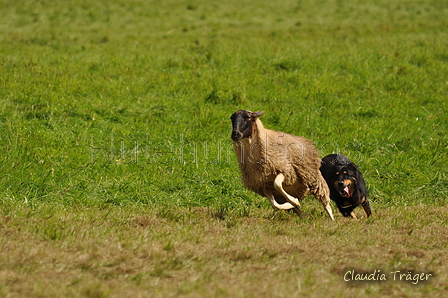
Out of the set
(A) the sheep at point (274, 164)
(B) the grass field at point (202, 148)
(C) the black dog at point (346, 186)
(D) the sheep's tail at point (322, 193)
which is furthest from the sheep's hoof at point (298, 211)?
(C) the black dog at point (346, 186)

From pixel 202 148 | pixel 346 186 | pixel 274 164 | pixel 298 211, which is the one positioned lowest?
pixel 298 211

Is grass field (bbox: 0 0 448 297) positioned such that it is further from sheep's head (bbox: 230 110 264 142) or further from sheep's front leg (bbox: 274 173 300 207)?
sheep's head (bbox: 230 110 264 142)

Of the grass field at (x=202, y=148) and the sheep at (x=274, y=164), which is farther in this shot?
the sheep at (x=274, y=164)

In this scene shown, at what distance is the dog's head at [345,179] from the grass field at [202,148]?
1.60 ft

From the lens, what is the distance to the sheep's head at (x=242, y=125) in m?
7.27

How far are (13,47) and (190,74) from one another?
5.80 metres

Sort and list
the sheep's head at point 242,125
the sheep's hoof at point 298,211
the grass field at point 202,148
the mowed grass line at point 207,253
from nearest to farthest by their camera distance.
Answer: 1. the mowed grass line at point 207,253
2. the grass field at point 202,148
3. the sheep's head at point 242,125
4. the sheep's hoof at point 298,211

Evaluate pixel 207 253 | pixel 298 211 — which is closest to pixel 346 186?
pixel 298 211

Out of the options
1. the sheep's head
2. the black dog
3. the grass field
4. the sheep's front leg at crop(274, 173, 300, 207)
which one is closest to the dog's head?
the black dog

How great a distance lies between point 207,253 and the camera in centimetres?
564

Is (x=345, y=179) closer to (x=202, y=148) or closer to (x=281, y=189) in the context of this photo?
(x=281, y=189)

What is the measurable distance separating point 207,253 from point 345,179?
3.27 metres

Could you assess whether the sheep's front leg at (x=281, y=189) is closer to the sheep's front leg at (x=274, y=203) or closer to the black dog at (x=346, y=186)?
the sheep's front leg at (x=274, y=203)

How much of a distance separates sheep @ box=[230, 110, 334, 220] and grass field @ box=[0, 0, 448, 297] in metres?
0.39
